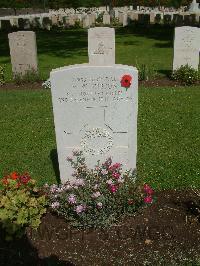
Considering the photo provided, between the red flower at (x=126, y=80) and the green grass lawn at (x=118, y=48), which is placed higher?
the red flower at (x=126, y=80)

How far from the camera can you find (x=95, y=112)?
475cm

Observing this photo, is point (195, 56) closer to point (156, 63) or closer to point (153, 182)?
point (156, 63)

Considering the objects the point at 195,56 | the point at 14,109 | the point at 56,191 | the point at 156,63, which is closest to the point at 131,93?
the point at 56,191

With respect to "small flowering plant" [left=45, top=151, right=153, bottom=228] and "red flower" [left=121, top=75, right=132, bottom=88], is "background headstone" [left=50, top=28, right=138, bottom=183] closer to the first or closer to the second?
"red flower" [left=121, top=75, right=132, bottom=88]

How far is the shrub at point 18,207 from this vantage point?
442 cm

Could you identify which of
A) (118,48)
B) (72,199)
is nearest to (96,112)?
(72,199)

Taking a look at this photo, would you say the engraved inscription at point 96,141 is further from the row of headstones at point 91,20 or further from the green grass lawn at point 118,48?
the row of headstones at point 91,20

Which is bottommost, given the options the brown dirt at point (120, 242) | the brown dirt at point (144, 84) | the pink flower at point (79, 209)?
the brown dirt at point (120, 242)

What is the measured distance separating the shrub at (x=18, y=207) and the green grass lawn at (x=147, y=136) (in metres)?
1.16

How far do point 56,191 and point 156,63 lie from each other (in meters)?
11.6

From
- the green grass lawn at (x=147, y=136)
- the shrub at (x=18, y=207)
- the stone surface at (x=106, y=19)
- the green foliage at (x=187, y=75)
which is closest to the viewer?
the shrub at (x=18, y=207)

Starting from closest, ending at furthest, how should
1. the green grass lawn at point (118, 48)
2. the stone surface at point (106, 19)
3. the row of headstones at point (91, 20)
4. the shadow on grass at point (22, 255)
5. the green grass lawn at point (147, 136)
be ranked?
the shadow on grass at point (22, 255) → the green grass lawn at point (147, 136) → the green grass lawn at point (118, 48) → the row of headstones at point (91, 20) → the stone surface at point (106, 19)

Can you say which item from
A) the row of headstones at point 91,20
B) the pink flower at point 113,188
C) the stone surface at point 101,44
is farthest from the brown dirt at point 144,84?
the row of headstones at point 91,20

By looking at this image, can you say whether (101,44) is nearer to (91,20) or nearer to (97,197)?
(97,197)
